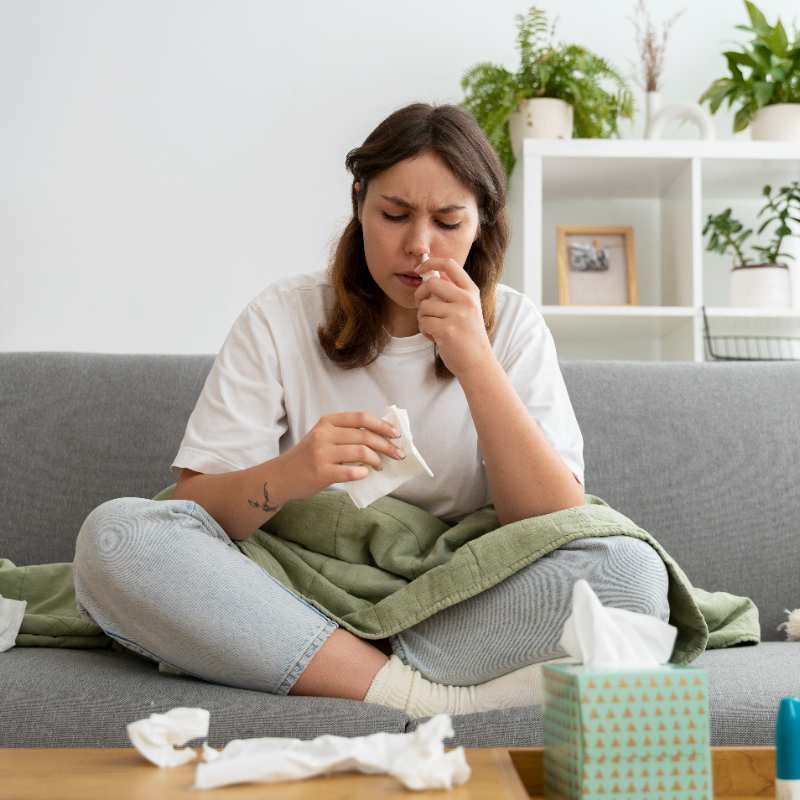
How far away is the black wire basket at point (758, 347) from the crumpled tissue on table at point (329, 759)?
2340 mm

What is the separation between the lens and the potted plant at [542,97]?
277cm

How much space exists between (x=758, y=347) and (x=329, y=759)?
2406mm

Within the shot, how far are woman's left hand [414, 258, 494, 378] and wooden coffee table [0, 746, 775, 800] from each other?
2.21 feet

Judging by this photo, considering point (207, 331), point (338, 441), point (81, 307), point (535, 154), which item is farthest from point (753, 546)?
point (81, 307)

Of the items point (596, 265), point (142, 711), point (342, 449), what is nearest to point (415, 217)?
point (342, 449)

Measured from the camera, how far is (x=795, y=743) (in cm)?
75

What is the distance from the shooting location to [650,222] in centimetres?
309

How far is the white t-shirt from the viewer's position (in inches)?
61.1

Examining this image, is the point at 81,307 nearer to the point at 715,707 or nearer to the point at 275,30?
the point at 275,30

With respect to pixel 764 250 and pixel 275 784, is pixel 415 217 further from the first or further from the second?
pixel 764 250

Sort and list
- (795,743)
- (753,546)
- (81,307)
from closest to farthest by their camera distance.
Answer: (795,743)
(753,546)
(81,307)

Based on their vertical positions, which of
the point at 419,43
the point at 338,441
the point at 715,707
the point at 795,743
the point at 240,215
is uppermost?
the point at 419,43

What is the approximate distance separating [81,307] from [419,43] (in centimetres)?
119

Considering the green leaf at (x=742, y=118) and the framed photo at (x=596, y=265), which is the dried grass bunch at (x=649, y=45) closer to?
the green leaf at (x=742, y=118)
